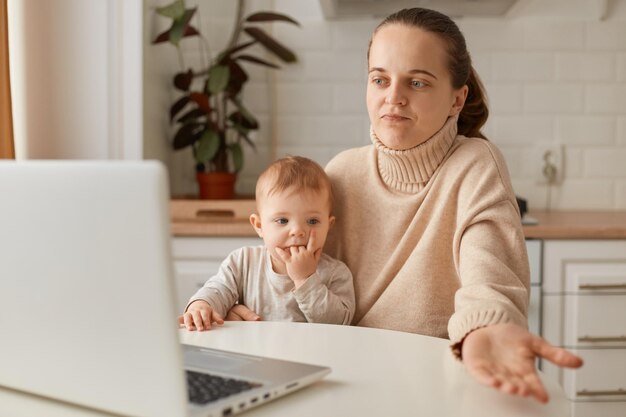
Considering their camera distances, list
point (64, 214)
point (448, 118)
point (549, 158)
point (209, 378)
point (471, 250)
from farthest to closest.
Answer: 1. point (549, 158)
2. point (448, 118)
3. point (471, 250)
4. point (209, 378)
5. point (64, 214)

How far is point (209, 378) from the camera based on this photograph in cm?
94

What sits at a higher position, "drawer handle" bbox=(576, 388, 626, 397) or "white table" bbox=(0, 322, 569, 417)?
"white table" bbox=(0, 322, 569, 417)

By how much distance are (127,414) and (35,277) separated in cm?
16

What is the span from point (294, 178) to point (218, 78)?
1259 millimetres

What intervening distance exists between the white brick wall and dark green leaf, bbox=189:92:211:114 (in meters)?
0.31

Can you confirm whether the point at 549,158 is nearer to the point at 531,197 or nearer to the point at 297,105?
the point at 531,197

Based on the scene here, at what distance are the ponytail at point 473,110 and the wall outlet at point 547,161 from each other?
145cm

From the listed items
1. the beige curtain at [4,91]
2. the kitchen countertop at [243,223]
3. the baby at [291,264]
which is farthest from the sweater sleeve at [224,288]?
the beige curtain at [4,91]

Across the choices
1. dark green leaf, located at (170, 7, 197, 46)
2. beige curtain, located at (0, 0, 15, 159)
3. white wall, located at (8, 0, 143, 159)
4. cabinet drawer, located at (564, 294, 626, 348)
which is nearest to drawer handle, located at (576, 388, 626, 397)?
cabinet drawer, located at (564, 294, 626, 348)

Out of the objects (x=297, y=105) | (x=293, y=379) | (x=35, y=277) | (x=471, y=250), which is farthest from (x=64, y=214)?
(x=297, y=105)

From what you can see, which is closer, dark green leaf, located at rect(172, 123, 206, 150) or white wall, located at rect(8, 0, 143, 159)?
white wall, located at rect(8, 0, 143, 159)

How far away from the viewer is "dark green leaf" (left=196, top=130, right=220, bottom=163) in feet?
9.13

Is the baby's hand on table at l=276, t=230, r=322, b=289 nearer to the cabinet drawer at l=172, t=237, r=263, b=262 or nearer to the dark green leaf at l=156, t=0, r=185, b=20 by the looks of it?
the cabinet drawer at l=172, t=237, r=263, b=262

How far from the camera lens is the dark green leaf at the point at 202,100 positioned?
2783 mm
